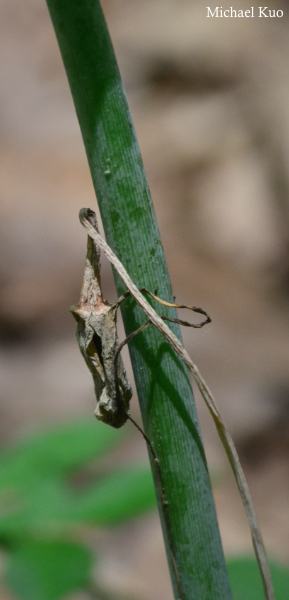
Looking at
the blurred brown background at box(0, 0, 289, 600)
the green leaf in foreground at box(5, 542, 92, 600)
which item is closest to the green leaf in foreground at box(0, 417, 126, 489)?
the green leaf in foreground at box(5, 542, 92, 600)

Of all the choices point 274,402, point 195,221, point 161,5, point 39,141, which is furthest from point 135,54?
point 274,402

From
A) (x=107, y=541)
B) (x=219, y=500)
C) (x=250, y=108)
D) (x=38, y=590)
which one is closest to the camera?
(x=38, y=590)

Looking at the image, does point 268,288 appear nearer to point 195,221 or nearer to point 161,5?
point 195,221

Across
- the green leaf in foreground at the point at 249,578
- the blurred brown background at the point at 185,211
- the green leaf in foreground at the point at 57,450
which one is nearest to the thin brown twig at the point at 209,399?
the green leaf in foreground at the point at 249,578

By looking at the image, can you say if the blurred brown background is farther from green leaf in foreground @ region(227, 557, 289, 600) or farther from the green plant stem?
the green plant stem

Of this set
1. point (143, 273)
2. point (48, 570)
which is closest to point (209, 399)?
point (143, 273)

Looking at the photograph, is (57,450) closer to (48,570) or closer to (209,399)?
(48,570)

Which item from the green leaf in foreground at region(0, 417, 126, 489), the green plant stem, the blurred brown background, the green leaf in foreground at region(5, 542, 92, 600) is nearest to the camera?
the green plant stem

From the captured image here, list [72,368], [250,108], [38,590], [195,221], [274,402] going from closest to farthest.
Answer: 1. [38,590]
2. [274,402]
3. [72,368]
4. [195,221]
5. [250,108]
